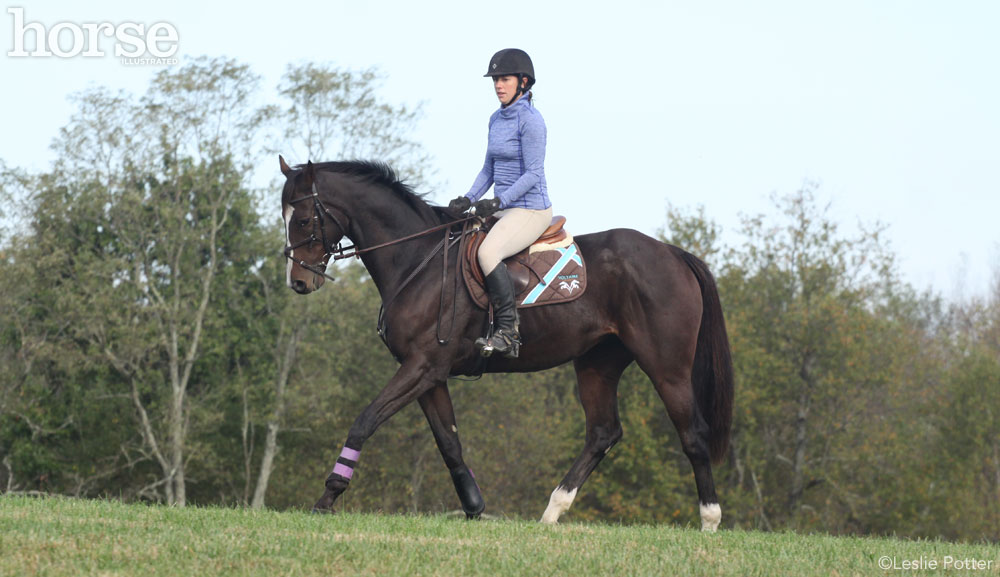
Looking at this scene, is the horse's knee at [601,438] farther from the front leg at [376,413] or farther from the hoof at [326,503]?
the hoof at [326,503]

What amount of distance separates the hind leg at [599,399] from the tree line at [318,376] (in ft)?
95.5

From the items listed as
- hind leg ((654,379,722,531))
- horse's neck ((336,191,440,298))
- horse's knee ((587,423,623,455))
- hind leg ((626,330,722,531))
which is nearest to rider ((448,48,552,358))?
horse's neck ((336,191,440,298))

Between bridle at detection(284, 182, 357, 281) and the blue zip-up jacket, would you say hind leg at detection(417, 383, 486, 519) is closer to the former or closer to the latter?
bridle at detection(284, 182, 357, 281)

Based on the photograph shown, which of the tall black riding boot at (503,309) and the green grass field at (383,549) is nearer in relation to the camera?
the green grass field at (383,549)

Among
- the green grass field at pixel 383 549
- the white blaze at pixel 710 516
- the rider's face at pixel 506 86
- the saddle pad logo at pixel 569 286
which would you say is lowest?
the white blaze at pixel 710 516

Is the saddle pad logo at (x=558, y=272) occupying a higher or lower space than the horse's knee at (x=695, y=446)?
higher

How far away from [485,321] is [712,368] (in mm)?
2409

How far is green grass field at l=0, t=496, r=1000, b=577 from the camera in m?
5.86

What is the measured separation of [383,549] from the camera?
6.37 metres

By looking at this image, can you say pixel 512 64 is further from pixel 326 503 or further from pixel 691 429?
pixel 326 503

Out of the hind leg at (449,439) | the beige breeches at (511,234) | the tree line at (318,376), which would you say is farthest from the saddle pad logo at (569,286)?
the tree line at (318,376)

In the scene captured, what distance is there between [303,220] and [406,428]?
3559 cm

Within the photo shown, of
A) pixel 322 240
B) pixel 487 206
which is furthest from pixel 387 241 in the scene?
pixel 487 206

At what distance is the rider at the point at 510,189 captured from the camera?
8.84 metres
